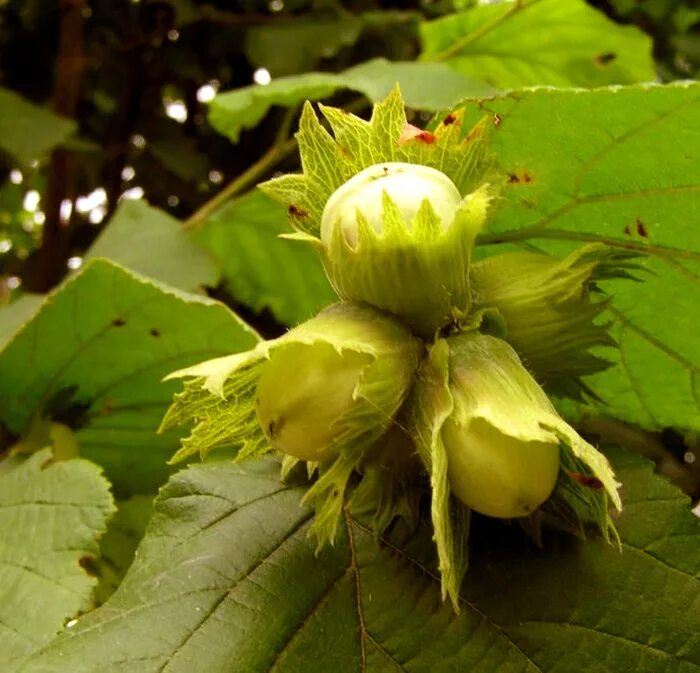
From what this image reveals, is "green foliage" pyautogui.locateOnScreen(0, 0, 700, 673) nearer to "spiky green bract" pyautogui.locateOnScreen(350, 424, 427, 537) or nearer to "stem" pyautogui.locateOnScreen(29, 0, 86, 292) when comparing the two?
"spiky green bract" pyautogui.locateOnScreen(350, 424, 427, 537)

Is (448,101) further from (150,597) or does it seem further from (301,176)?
(150,597)

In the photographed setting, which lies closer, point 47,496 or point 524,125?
Answer: point 524,125

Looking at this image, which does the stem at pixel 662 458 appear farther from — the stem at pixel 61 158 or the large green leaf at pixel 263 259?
the stem at pixel 61 158

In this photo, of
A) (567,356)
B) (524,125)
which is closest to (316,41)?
(524,125)

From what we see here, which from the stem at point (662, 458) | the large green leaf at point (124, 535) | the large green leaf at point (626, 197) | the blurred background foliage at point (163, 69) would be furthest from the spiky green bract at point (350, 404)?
the blurred background foliage at point (163, 69)

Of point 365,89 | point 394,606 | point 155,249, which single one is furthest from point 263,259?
point 394,606

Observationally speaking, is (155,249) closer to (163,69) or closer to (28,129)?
(28,129)

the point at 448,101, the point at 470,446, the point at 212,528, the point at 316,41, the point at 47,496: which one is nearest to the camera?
the point at 470,446
